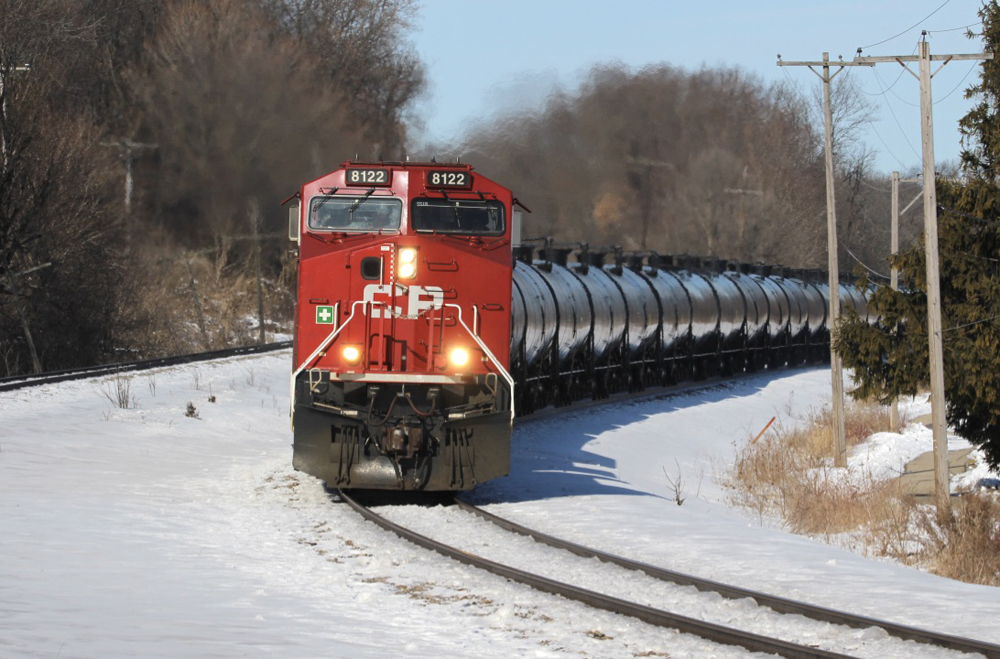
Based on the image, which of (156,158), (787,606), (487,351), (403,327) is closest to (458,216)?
(403,327)

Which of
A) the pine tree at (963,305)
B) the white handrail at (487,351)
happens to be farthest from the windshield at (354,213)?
the pine tree at (963,305)

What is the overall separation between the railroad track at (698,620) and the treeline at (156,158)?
24.4 metres

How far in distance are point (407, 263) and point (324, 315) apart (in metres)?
1.15

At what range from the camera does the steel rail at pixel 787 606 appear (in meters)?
7.63

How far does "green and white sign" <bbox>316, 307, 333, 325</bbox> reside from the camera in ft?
45.8

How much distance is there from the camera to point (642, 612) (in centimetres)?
854

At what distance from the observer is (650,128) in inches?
2569

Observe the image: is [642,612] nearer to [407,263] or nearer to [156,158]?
[407,263]

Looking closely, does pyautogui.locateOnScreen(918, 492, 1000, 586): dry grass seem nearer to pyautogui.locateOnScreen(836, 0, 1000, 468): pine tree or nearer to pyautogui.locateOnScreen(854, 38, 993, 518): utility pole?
pyautogui.locateOnScreen(854, 38, 993, 518): utility pole

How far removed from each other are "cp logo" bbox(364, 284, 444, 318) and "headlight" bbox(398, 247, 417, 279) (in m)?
0.14

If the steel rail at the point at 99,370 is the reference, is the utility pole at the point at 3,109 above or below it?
above

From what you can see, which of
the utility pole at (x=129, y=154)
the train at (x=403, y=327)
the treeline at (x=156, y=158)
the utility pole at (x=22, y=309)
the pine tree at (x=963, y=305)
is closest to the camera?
the train at (x=403, y=327)

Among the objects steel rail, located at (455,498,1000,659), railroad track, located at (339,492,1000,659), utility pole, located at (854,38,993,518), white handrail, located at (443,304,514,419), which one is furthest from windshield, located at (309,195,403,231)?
utility pole, located at (854,38,993,518)

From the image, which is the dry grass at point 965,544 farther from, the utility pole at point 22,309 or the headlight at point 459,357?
the utility pole at point 22,309
